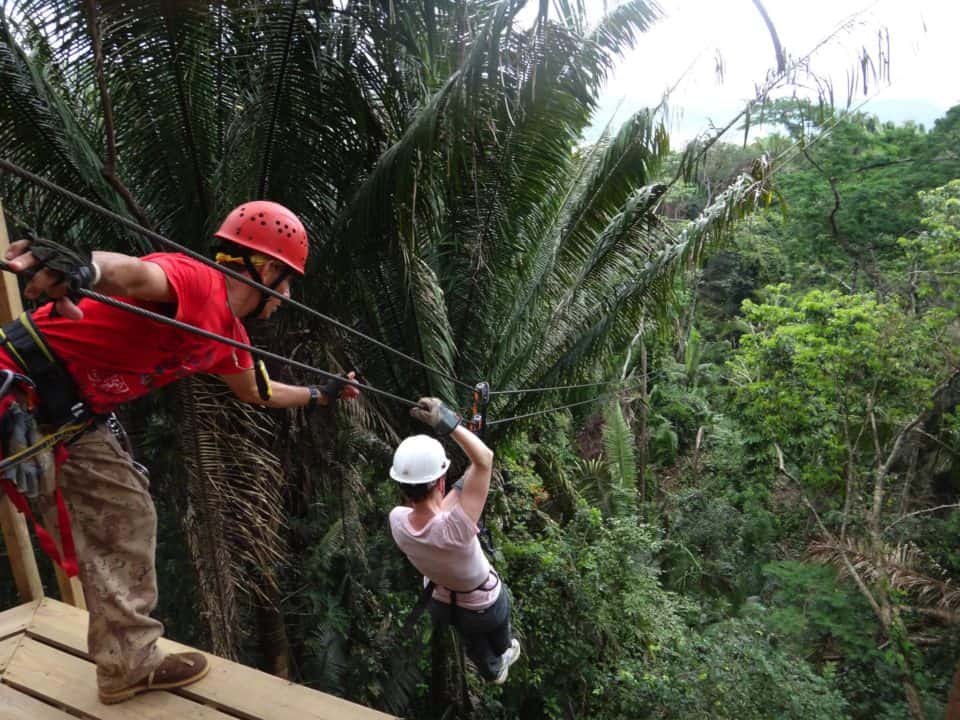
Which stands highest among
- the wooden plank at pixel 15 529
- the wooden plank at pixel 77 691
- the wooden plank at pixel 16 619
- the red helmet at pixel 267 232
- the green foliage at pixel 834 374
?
the red helmet at pixel 267 232

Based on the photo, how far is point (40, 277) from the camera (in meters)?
1.44

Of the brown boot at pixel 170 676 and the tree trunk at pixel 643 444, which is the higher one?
the brown boot at pixel 170 676

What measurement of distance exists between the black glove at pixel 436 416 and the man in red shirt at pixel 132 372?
1.58 ft

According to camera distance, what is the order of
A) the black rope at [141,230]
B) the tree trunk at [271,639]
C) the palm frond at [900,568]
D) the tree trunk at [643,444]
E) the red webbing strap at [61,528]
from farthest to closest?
the tree trunk at [643,444] → the palm frond at [900,568] → the tree trunk at [271,639] → the red webbing strap at [61,528] → the black rope at [141,230]

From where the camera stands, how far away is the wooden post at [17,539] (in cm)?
286

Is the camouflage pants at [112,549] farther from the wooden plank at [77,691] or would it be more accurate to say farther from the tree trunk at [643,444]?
the tree trunk at [643,444]

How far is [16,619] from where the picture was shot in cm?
297

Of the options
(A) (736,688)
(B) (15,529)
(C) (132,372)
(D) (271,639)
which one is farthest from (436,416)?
(A) (736,688)

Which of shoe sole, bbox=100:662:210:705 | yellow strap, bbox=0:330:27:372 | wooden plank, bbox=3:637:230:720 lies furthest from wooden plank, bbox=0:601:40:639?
yellow strap, bbox=0:330:27:372

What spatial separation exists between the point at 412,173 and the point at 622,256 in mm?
2443

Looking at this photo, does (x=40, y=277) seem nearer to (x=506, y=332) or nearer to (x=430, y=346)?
(x=430, y=346)

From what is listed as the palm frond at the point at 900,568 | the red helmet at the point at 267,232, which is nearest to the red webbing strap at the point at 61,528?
the red helmet at the point at 267,232

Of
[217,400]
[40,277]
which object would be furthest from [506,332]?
[40,277]

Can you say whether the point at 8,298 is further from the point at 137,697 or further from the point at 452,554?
the point at 452,554
